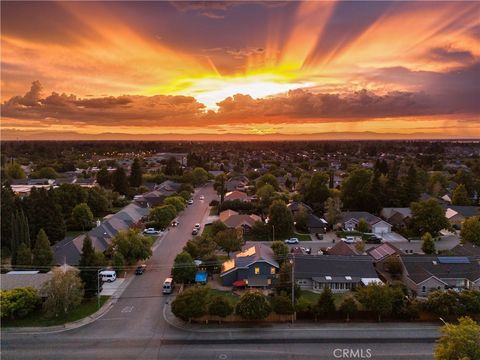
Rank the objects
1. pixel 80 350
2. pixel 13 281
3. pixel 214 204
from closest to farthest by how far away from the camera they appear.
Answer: pixel 80 350, pixel 13 281, pixel 214 204

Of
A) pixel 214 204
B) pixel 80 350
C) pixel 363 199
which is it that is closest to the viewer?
pixel 80 350

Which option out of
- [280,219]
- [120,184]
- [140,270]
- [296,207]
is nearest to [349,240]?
[280,219]

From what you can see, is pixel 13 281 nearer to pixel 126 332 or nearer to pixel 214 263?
pixel 126 332

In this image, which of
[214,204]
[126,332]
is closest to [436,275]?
[126,332]

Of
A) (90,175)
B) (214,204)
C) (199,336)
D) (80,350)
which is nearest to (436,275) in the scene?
(199,336)

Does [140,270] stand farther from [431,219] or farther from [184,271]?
[431,219]

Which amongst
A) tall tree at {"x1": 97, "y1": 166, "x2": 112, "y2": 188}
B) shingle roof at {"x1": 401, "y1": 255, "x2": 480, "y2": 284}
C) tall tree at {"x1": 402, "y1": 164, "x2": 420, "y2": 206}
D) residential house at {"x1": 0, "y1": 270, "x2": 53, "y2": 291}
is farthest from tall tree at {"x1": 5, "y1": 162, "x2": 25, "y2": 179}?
shingle roof at {"x1": 401, "y1": 255, "x2": 480, "y2": 284}

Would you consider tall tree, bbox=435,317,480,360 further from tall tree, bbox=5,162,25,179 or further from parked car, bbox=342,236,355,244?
tall tree, bbox=5,162,25,179

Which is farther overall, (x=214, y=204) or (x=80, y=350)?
(x=214, y=204)
